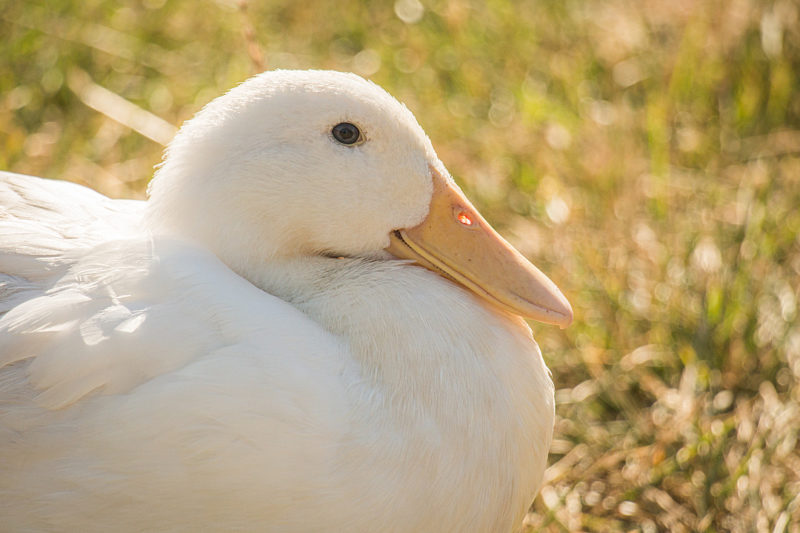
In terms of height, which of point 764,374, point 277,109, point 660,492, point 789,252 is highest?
point 277,109

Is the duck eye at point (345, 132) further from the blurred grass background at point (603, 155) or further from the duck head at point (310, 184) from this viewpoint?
the blurred grass background at point (603, 155)

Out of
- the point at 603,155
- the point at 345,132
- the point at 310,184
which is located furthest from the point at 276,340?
the point at 603,155

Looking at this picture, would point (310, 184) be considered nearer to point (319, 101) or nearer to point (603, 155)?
point (319, 101)

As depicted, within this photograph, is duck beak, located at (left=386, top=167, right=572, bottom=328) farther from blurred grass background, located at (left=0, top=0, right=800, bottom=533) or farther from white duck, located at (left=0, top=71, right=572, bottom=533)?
blurred grass background, located at (left=0, top=0, right=800, bottom=533)

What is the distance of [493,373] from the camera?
2.19m

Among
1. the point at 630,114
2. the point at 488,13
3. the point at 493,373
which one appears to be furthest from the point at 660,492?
the point at 488,13

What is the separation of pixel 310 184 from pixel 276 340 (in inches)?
17.1

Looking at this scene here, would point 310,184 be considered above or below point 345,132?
below

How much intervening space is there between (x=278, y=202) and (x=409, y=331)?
17.1 inches

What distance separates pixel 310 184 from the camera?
7.57 feet

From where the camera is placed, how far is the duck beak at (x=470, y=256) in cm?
239

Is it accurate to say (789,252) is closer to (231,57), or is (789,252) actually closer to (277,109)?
(277,109)


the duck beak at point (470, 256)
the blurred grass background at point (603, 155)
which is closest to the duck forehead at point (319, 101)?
the duck beak at point (470, 256)

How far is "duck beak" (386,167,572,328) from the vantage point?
239cm
